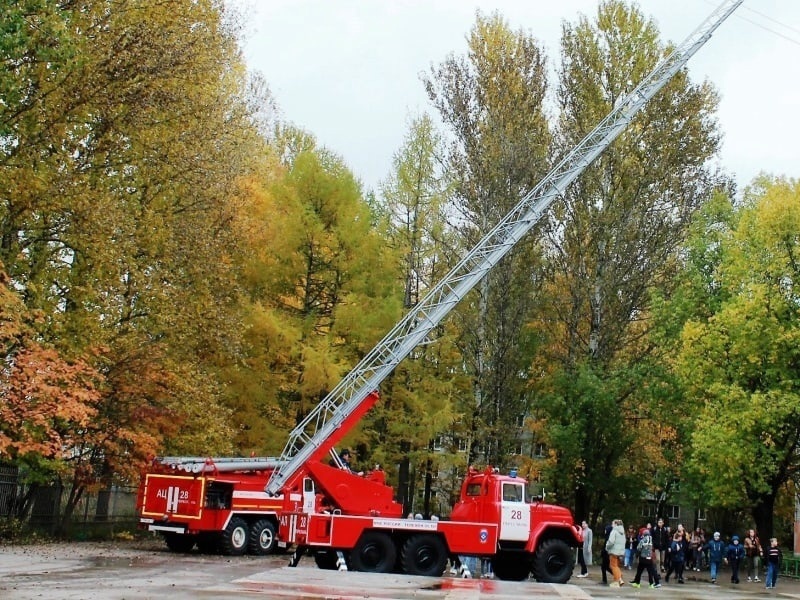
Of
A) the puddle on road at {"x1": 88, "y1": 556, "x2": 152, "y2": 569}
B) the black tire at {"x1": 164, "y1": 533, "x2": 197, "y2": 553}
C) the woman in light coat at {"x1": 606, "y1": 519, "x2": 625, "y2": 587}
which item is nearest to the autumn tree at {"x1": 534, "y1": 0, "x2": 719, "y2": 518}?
the woman in light coat at {"x1": 606, "y1": 519, "x2": 625, "y2": 587}

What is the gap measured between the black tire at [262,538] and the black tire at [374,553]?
4.94 metres

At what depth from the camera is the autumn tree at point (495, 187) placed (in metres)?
35.5

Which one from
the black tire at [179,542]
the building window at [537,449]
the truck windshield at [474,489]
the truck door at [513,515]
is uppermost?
the building window at [537,449]

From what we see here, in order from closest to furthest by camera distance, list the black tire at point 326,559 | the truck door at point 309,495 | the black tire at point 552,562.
→ 1. the black tire at point 326,559
2. the black tire at point 552,562
3. the truck door at point 309,495

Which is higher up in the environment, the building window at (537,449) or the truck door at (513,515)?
the building window at (537,449)

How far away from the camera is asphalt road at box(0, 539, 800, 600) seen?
14.6 meters

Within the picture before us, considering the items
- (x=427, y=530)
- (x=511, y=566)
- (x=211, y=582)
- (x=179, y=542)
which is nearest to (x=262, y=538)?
(x=179, y=542)

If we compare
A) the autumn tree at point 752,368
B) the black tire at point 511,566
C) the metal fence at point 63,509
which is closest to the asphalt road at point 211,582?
the black tire at point 511,566

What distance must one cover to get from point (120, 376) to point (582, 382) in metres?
16.8

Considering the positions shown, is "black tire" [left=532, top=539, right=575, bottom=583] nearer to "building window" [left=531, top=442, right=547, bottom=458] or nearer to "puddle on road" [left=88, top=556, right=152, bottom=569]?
"puddle on road" [left=88, top=556, right=152, bottom=569]

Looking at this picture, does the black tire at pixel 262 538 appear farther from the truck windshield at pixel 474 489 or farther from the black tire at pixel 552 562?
the black tire at pixel 552 562

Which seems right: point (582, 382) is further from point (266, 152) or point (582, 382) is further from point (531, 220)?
point (266, 152)

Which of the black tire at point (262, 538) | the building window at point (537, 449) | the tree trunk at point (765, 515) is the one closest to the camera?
the black tire at point (262, 538)

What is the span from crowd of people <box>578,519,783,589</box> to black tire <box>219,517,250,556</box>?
9218 mm
